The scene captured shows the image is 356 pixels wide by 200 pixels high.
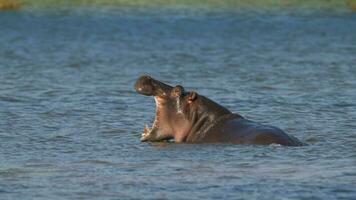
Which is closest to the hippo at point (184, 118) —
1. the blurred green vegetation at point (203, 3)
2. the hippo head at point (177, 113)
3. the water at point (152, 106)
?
the hippo head at point (177, 113)

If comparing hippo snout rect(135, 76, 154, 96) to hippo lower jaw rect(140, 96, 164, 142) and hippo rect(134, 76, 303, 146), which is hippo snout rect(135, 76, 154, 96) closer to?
hippo rect(134, 76, 303, 146)

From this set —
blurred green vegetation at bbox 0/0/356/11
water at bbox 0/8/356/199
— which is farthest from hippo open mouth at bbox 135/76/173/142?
blurred green vegetation at bbox 0/0/356/11

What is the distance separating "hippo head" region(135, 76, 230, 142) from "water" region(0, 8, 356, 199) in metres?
0.19

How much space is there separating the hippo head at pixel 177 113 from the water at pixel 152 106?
0.61ft

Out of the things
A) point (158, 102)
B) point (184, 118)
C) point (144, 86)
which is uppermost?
point (144, 86)

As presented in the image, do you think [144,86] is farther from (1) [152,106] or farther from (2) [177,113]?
(1) [152,106]

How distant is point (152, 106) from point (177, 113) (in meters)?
3.29

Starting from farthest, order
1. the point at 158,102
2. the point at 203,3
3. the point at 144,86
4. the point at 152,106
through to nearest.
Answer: the point at 203,3 → the point at 152,106 → the point at 158,102 → the point at 144,86

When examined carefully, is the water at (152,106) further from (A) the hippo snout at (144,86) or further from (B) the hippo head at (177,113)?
(A) the hippo snout at (144,86)

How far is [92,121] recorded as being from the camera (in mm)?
13820

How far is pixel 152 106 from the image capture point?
15.4m

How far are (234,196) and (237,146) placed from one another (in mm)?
2252

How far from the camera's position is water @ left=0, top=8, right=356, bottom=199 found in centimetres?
980

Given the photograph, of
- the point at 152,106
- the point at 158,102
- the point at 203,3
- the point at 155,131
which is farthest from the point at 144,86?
the point at 203,3
